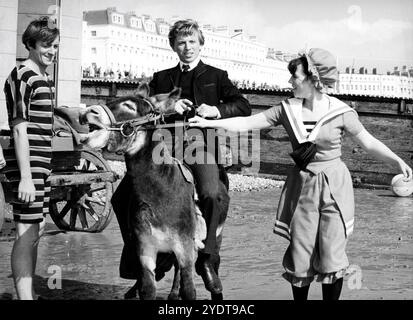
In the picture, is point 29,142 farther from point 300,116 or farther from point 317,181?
point 317,181

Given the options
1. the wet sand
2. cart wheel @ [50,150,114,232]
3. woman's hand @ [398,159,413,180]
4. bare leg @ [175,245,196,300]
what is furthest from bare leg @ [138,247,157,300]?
cart wheel @ [50,150,114,232]

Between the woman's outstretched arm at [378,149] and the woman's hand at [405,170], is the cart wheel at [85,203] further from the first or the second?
the woman's hand at [405,170]

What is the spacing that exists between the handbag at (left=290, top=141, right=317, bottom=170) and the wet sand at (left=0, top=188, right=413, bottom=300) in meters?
1.92

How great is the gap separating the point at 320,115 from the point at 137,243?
4.91ft

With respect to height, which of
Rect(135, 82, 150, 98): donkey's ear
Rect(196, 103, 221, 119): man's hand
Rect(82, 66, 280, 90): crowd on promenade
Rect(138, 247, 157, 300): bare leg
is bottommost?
Rect(138, 247, 157, 300): bare leg

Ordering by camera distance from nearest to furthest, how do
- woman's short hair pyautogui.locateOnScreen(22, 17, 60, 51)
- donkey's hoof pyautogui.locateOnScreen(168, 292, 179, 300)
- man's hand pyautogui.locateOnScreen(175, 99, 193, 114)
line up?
man's hand pyautogui.locateOnScreen(175, 99, 193, 114) → woman's short hair pyautogui.locateOnScreen(22, 17, 60, 51) → donkey's hoof pyautogui.locateOnScreen(168, 292, 179, 300)

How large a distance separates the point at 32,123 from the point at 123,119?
2.38 feet

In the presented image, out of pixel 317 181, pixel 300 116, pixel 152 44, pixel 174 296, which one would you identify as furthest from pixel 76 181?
pixel 152 44

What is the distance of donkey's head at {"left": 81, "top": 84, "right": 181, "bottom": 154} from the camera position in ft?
15.5

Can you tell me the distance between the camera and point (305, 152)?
5098 mm

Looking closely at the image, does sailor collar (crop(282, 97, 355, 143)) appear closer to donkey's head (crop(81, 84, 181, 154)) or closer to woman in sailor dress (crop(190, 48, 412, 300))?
woman in sailor dress (crop(190, 48, 412, 300))

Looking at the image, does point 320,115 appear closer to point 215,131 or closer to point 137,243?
point 215,131

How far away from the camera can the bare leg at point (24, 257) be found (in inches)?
208
